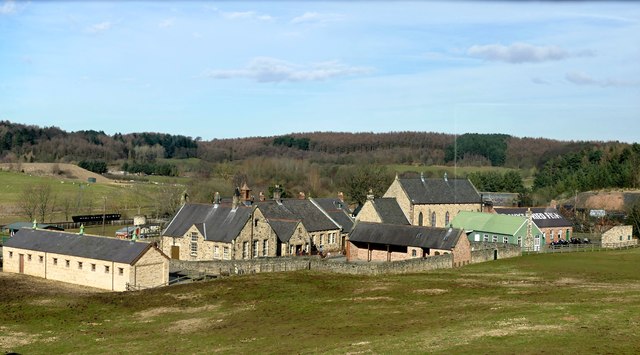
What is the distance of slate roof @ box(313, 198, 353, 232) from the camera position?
78.8 metres

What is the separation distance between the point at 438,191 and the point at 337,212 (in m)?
16.1

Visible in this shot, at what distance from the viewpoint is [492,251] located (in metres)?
67.6

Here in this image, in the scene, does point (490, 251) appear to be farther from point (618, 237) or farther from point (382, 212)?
point (618, 237)

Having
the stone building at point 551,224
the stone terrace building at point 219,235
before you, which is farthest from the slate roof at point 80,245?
the stone building at point 551,224

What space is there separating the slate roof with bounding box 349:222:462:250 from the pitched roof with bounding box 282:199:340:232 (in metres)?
6.94

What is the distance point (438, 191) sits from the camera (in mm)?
89000

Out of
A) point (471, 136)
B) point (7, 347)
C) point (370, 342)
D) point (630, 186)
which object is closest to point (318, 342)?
point (370, 342)

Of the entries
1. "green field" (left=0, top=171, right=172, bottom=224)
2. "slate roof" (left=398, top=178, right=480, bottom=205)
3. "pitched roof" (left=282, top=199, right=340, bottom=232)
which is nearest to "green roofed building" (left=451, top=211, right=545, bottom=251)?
"slate roof" (left=398, top=178, right=480, bottom=205)

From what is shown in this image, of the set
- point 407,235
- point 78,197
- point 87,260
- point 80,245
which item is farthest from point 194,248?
point 78,197

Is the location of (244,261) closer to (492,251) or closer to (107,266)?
(107,266)

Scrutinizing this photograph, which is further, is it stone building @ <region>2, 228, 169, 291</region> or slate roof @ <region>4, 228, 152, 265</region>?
slate roof @ <region>4, 228, 152, 265</region>

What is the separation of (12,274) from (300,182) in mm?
94357

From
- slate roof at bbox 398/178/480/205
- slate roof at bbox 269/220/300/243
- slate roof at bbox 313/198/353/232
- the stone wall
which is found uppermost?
slate roof at bbox 398/178/480/205

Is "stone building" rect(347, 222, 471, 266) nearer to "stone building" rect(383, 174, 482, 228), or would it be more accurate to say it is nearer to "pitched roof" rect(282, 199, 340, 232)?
"pitched roof" rect(282, 199, 340, 232)
